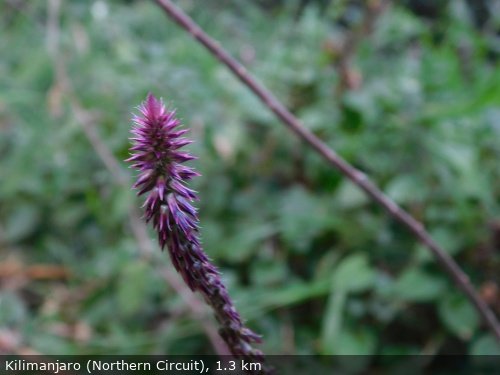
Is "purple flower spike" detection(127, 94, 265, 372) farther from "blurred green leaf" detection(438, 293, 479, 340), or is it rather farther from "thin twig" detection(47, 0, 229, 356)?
"blurred green leaf" detection(438, 293, 479, 340)

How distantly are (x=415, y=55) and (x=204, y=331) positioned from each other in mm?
1369

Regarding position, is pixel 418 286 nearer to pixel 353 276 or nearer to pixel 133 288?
pixel 353 276

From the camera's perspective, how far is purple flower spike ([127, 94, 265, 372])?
0.42 meters

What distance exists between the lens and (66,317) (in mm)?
1659

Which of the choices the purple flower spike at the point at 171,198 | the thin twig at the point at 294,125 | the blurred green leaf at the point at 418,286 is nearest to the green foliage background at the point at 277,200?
the blurred green leaf at the point at 418,286

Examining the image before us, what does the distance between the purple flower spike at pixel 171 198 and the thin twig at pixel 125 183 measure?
0.81 meters

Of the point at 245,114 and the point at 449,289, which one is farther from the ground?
the point at 245,114

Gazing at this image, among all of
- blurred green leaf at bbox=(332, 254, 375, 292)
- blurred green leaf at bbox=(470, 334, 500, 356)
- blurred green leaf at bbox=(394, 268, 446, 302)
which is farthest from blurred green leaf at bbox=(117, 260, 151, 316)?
blurred green leaf at bbox=(470, 334, 500, 356)

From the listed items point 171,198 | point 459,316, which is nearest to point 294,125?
point 459,316

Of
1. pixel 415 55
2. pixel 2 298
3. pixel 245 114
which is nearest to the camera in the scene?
pixel 2 298

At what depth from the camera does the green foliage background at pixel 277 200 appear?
1.42 meters

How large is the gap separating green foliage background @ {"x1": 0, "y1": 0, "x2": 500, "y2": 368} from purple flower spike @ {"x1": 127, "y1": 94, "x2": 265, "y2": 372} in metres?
0.96

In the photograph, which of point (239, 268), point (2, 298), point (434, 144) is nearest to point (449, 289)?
point (434, 144)

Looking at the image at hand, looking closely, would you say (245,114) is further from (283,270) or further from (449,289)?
(449,289)
